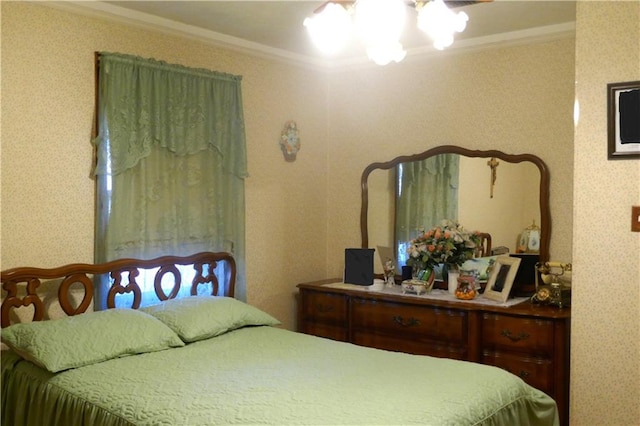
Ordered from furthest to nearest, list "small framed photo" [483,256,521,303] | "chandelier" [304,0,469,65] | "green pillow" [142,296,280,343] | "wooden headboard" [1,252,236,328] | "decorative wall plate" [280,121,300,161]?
"decorative wall plate" [280,121,300,161]
"small framed photo" [483,256,521,303]
"green pillow" [142,296,280,343]
"wooden headboard" [1,252,236,328]
"chandelier" [304,0,469,65]

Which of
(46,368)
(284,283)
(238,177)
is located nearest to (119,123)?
(238,177)

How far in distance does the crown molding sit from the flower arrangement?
122 centimetres

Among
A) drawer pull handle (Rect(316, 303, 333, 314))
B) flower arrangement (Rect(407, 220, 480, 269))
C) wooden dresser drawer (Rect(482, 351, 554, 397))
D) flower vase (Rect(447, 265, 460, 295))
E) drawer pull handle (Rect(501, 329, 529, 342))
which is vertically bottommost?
wooden dresser drawer (Rect(482, 351, 554, 397))

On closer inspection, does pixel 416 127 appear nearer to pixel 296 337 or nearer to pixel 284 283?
pixel 284 283

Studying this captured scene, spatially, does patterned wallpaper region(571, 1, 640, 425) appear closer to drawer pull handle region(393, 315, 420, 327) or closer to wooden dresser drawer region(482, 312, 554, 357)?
wooden dresser drawer region(482, 312, 554, 357)

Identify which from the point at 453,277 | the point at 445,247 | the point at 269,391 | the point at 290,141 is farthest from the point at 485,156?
the point at 269,391

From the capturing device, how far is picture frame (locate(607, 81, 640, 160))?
271 centimetres

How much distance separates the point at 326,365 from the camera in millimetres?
2820

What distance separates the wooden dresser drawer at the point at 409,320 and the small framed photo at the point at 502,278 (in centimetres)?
24

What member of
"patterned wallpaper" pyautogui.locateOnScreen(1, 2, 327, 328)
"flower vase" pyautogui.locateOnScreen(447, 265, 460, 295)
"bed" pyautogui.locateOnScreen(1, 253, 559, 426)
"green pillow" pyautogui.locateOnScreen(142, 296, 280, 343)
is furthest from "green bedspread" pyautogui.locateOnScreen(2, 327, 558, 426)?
"flower vase" pyautogui.locateOnScreen(447, 265, 460, 295)

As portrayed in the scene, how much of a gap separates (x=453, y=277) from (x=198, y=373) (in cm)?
193

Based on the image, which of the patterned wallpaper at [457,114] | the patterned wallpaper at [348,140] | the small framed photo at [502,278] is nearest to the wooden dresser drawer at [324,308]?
the patterned wallpaper at [348,140]

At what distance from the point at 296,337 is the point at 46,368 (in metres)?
1.24

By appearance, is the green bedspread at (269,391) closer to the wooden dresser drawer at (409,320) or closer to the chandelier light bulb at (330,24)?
the wooden dresser drawer at (409,320)
